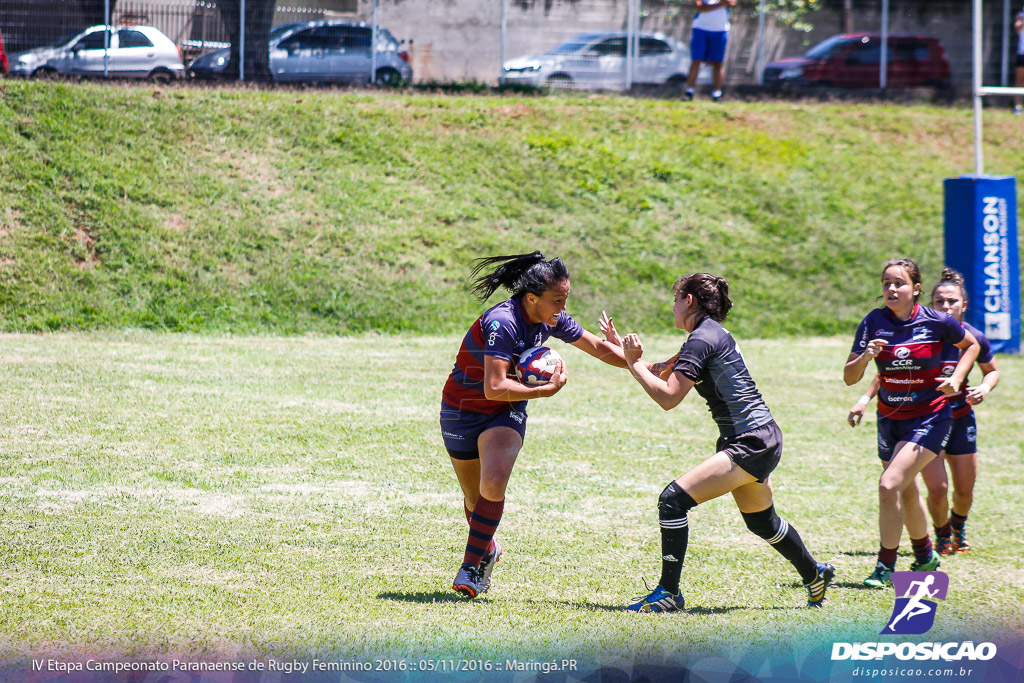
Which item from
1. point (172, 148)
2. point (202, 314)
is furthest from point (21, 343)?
point (172, 148)

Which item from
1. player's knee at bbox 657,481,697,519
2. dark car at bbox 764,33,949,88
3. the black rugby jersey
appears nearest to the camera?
the black rugby jersey

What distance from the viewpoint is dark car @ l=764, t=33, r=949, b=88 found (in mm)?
Result: 24594

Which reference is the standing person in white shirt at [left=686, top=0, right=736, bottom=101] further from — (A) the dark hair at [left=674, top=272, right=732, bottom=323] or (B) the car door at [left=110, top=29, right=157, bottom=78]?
(A) the dark hair at [left=674, top=272, right=732, bottom=323]

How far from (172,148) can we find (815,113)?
1450 centimetres

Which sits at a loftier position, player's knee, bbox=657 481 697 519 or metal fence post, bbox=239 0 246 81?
metal fence post, bbox=239 0 246 81

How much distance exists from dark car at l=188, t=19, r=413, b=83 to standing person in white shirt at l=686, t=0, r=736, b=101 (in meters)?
6.71

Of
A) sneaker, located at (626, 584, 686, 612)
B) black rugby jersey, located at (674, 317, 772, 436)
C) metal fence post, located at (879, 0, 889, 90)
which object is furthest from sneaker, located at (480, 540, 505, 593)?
metal fence post, located at (879, 0, 889, 90)

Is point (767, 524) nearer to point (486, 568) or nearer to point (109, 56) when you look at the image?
point (486, 568)

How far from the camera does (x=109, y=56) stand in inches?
773

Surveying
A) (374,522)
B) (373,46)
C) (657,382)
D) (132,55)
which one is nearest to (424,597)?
(374,522)

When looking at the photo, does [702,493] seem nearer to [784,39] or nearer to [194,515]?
[194,515]

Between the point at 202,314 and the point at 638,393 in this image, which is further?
the point at 202,314

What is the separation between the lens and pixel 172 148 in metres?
17.5

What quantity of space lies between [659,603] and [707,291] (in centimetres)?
170
